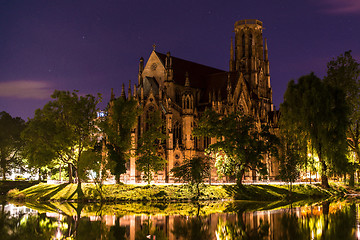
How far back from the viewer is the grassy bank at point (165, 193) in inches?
1860

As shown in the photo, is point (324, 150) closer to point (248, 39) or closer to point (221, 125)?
point (221, 125)

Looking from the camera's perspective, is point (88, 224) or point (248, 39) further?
point (248, 39)

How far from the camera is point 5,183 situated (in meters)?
75.2

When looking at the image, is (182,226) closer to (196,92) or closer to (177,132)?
(177,132)

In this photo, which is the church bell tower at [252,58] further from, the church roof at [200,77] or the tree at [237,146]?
the tree at [237,146]

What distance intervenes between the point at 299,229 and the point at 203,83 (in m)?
70.0

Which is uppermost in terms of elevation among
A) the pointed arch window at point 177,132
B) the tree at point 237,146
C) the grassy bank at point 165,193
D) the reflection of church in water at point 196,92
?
the reflection of church in water at point 196,92

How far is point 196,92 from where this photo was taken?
87.9 m

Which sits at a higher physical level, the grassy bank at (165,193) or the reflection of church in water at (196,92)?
the reflection of church in water at (196,92)

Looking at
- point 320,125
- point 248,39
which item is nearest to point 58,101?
point 320,125

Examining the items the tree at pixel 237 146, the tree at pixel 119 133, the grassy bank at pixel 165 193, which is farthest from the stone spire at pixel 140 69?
the grassy bank at pixel 165 193

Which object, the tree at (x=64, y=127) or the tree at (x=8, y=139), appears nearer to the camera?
the tree at (x=64, y=127)

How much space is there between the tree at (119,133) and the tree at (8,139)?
32.8 metres

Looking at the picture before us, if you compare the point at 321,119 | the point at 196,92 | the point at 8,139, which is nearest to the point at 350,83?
the point at 321,119
